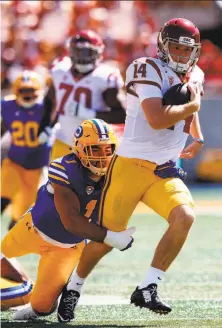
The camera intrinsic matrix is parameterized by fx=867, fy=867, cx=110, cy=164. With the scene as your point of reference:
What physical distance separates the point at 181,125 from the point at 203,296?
1.04 m

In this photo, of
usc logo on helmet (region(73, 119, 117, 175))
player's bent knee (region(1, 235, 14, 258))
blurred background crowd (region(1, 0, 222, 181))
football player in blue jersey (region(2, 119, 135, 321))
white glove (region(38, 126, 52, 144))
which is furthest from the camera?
blurred background crowd (region(1, 0, 222, 181))

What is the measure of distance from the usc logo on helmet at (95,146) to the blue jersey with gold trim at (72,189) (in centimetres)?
5

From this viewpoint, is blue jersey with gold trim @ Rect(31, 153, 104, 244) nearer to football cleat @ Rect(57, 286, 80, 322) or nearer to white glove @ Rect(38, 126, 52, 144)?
football cleat @ Rect(57, 286, 80, 322)

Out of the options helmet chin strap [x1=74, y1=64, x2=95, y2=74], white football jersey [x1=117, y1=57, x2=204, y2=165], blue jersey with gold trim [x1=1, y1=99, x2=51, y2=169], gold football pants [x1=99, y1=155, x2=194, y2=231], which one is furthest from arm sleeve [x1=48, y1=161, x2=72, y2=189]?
blue jersey with gold trim [x1=1, y1=99, x2=51, y2=169]

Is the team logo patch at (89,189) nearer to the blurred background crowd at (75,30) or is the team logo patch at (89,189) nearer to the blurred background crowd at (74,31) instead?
the blurred background crowd at (74,31)

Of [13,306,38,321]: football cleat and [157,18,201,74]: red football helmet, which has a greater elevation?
[157,18,201,74]: red football helmet

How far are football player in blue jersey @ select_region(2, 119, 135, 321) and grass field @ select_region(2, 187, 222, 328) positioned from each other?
0.17 metres

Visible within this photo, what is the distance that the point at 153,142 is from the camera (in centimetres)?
391

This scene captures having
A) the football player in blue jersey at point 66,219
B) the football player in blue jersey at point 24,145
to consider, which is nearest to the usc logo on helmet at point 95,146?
the football player in blue jersey at point 66,219

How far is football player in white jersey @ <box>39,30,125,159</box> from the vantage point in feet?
19.5

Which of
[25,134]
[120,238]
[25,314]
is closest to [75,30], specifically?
[25,134]

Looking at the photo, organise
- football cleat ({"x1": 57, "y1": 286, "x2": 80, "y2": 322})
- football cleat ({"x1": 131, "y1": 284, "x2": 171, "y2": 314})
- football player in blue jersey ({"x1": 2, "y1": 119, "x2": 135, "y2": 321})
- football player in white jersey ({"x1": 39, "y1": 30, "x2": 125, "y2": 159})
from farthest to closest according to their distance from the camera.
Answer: football player in white jersey ({"x1": 39, "y1": 30, "x2": 125, "y2": 159})
football cleat ({"x1": 57, "y1": 286, "x2": 80, "y2": 322})
football player in blue jersey ({"x1": 2, "y1": 119, "x2": 135, "y2": 321})
football cleat ({"x1": 131, "y1": 284, "x2": 171, "y2": 314})

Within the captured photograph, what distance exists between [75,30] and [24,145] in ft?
17.5

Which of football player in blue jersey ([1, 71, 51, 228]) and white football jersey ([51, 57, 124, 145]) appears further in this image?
football player in blue jersey ([1, 71, 51, 228])
